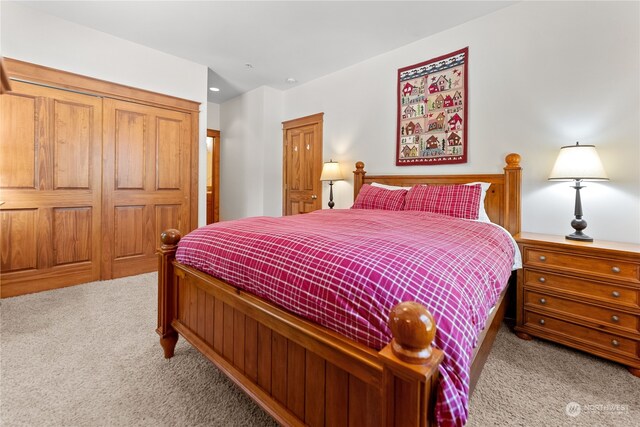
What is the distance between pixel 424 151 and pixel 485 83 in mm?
785

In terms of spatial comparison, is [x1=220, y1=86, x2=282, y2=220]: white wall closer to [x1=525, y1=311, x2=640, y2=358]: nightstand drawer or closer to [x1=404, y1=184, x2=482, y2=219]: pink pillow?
[x1=404, y1=184, x2=482, y2=219]: pink pillow

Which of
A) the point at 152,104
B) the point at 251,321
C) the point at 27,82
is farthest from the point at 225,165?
the point at 251,321

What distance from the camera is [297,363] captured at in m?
1.05

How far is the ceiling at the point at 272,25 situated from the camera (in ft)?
8.65

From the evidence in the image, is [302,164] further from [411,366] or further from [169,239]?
[411,366]

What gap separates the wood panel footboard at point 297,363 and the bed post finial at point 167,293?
Answer: 28 mm

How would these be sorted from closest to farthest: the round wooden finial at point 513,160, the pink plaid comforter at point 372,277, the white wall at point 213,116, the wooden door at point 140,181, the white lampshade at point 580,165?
the pink plaid comforter at point 372,277 < the white lampshade at point 580,165 < the round wooden finial at point 513,160 < the wooden door at point 140,181 < the white wall at point 213,116

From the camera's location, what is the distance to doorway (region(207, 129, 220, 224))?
5500 millimetres

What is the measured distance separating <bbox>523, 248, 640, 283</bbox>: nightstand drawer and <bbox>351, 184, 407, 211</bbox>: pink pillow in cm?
104

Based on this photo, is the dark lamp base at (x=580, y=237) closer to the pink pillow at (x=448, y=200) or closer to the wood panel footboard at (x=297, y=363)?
the pink pillow at (x=448, y=200)


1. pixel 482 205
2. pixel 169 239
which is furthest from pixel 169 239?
pixel 482 205

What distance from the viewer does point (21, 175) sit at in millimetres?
2678

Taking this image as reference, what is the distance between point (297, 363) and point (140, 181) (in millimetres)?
3180

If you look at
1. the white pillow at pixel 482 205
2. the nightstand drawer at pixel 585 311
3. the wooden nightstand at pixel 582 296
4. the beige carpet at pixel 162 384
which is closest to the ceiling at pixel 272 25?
the white pillow at pixel 482 205
